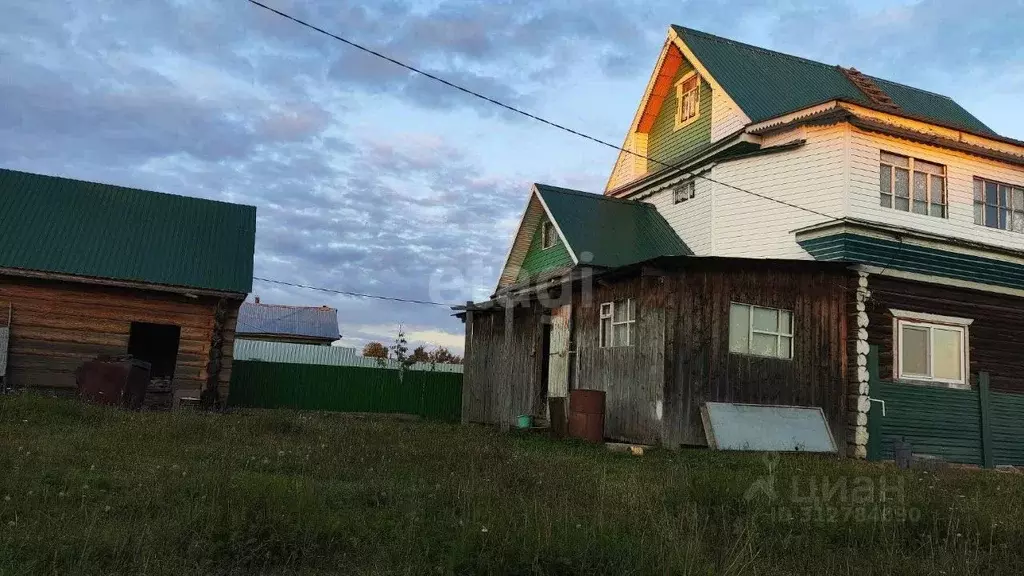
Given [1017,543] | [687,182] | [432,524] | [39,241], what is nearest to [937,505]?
[1017,543]

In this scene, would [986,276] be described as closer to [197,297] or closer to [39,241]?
[197,297]

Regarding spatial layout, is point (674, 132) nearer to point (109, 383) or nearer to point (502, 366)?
point (502, 366)

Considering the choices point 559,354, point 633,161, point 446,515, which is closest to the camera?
point 446,515

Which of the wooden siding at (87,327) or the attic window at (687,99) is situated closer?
the wooden siding at (87,327)

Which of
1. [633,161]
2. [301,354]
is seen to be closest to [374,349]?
[301,354]

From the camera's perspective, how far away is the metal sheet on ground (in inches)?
575

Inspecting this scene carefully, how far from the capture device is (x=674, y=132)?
23609 millimetres

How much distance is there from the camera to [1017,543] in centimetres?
678

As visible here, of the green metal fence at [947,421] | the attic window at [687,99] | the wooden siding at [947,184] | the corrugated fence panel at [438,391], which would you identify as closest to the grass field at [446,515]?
the green metal fence at [947,421]

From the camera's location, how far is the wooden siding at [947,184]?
710 inches

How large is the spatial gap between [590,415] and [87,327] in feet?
41.8

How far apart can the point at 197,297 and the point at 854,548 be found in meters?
17.9

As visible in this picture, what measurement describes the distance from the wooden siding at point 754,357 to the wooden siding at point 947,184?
265cm

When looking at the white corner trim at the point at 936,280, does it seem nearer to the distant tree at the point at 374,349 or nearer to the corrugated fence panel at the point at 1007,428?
the corrugated fence panel at the point at 1007,428
